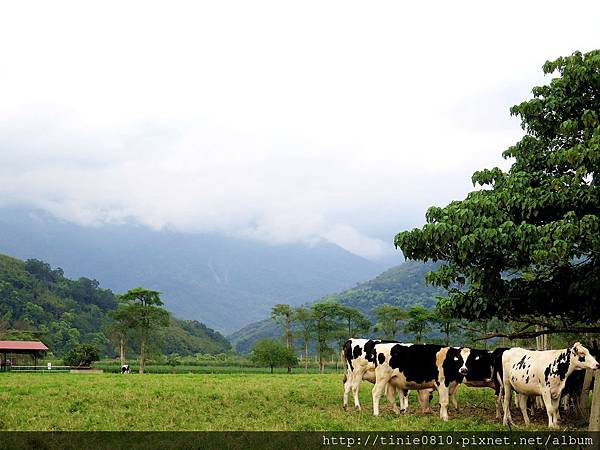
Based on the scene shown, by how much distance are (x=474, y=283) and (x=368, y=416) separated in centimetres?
504

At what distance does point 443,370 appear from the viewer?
18.6m

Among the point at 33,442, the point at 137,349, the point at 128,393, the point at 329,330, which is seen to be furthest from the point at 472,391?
the point at 137,349

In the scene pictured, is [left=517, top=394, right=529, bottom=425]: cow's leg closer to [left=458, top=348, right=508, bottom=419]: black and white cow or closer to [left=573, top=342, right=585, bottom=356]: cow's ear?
[left=458, top=348, right=508, bottom=419]: black and white cow

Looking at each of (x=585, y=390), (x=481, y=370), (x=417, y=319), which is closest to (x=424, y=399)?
(x=481, y=370)

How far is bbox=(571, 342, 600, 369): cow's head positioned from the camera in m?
15.4

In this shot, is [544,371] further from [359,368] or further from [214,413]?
[214,413]

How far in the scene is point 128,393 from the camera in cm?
2227

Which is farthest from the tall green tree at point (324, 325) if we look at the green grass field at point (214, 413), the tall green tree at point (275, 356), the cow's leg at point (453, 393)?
the cow's leg at point (453, 393)

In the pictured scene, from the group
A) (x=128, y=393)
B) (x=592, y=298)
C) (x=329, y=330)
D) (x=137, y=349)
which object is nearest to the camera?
(x=592, y=298)

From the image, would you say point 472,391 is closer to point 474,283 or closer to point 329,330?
point 474,283

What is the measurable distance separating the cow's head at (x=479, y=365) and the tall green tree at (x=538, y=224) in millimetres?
1902

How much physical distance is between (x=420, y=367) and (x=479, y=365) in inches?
75.8

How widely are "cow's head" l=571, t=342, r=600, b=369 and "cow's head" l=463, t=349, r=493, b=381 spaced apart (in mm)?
3644

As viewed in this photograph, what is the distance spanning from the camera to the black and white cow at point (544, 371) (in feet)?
51.3
